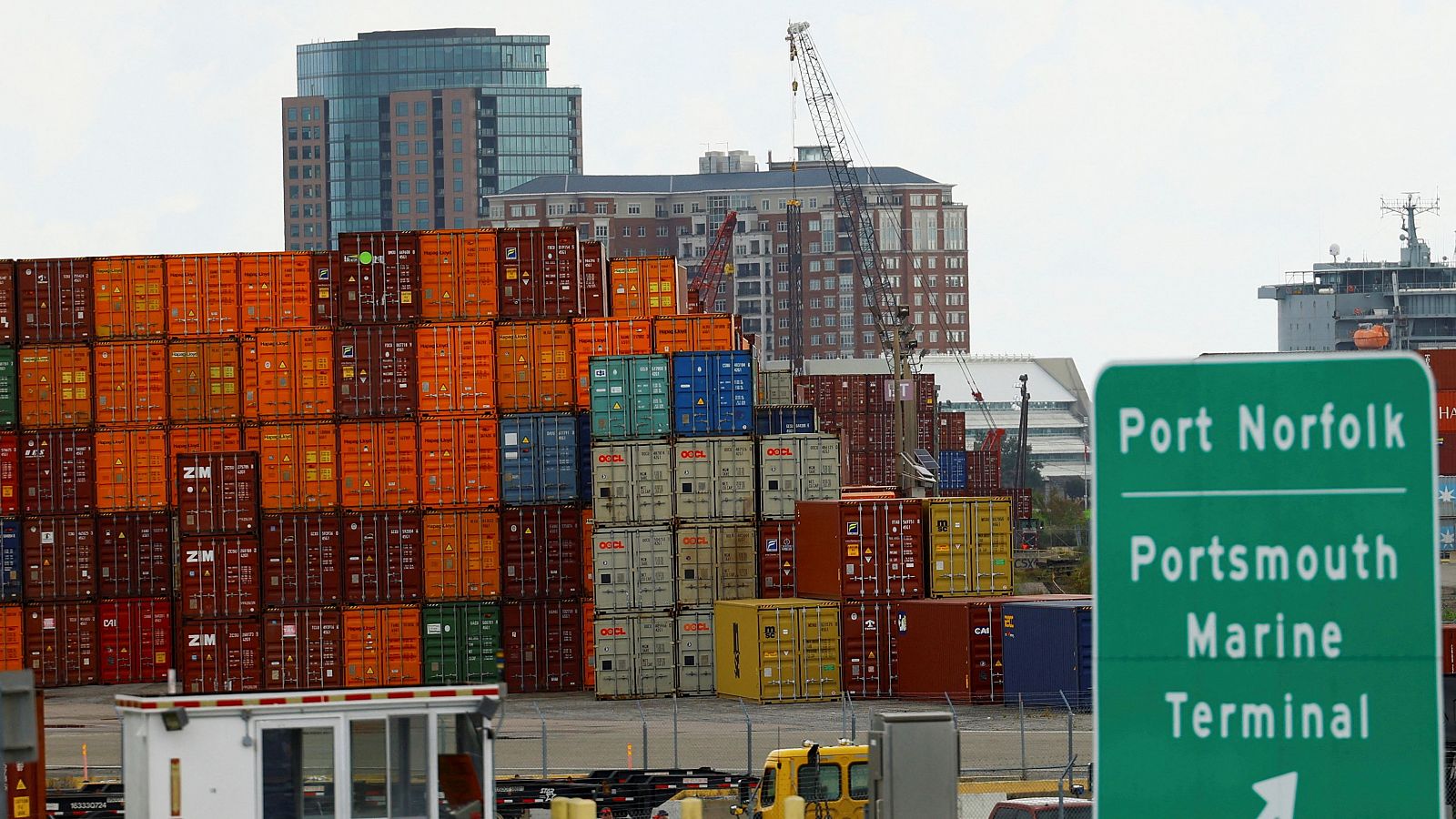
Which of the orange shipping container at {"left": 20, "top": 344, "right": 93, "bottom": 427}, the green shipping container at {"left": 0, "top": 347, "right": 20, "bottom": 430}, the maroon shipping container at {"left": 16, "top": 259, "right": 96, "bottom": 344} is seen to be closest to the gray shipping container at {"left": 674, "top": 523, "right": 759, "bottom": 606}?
the orange shipping container at {"left": 20, "top": 344, "right": 93, "bottom": 427}

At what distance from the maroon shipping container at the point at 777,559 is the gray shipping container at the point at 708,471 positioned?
131cm

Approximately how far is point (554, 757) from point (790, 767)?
1524 centimetres

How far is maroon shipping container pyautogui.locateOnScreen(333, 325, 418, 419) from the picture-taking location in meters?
47.3

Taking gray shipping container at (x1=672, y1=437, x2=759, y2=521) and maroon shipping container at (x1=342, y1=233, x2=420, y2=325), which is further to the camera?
maroon shipping container at (x1=342, y1=233, x2=420, y2=325)

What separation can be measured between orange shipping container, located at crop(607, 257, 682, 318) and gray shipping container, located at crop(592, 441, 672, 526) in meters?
7.87

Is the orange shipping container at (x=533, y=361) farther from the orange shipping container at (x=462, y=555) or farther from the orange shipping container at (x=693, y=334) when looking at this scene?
the orange shipping container at (x=462, y=555)

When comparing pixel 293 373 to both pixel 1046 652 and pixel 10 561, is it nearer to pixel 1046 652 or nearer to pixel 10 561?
pixel 10 561

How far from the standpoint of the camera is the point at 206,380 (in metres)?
48.9

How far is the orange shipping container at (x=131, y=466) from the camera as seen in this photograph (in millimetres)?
49469

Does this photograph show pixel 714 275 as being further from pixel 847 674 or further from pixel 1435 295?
pixel 847 674

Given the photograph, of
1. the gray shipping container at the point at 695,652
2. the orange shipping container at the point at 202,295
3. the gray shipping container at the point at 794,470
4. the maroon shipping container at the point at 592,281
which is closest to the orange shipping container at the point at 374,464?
the orange shipping container at the point at 202,295

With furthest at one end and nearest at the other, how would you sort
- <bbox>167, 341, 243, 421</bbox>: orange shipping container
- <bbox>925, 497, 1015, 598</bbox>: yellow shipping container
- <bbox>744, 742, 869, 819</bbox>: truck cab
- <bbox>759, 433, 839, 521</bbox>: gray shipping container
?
<bbox>167, 341, 243, 421</bbox>: orange shipping container
<bbox>759, 433, 839, 521</bbox>: gray shipping container
<bbox>925, 497, 1015, 598</bbox>: yellow shipping container
<bbox>744, 742, 869, 819</bbox>: truck cab

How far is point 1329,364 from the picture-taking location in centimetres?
435

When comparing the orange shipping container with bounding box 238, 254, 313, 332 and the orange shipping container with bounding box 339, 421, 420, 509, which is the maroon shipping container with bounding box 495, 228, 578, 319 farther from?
the orange shipping container with bounding box 238, 254, 313, 332
